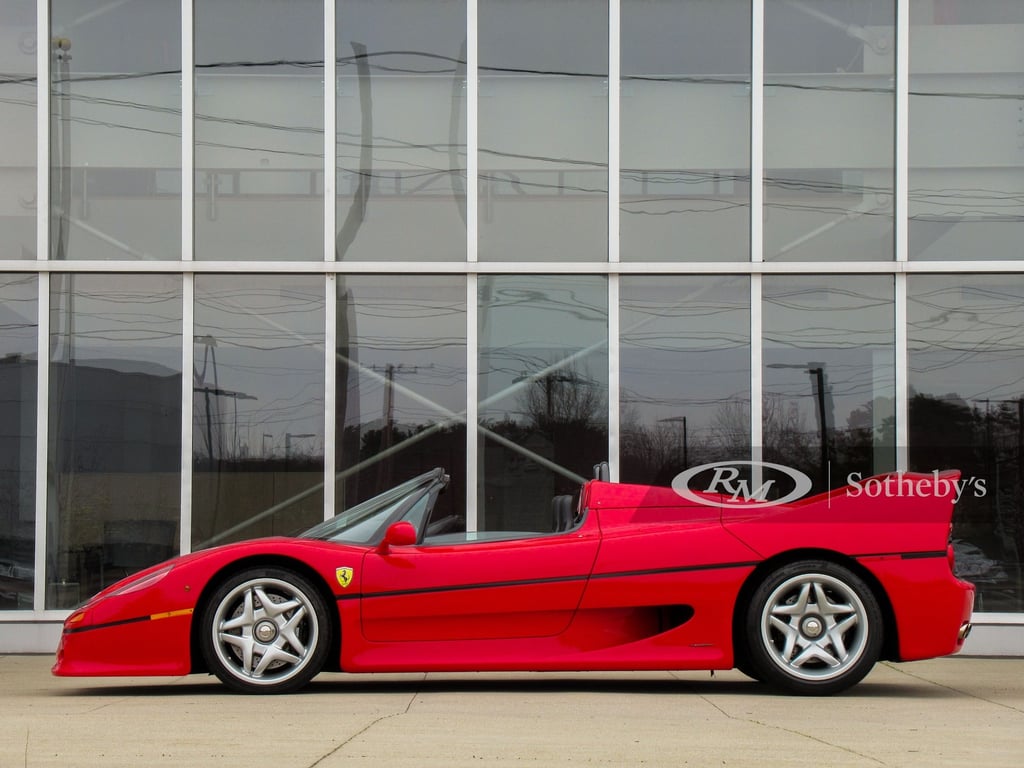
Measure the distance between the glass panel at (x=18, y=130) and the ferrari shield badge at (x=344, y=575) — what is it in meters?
4.69

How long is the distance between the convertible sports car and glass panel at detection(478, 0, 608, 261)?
3861 millimetres

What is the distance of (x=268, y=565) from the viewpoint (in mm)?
6383

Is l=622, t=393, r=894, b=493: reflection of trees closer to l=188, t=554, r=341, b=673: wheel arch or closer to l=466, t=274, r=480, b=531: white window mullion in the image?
l=466, t=274, r=480, b=531: white window mullion

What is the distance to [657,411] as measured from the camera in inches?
376

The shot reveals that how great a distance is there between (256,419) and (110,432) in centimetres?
107

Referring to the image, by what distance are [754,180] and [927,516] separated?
399 centimetres

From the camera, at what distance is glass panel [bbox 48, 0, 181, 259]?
9.79m

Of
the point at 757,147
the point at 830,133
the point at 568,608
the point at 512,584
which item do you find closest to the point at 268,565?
the point at 512,584

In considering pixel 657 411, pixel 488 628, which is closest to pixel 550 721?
pixel 488 628

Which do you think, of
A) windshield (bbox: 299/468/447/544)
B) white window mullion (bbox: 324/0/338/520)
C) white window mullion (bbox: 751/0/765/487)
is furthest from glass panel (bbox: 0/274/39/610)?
white window mullion (bbox: 751/0/765/487)

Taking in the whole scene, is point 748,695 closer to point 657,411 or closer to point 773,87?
point 657,411

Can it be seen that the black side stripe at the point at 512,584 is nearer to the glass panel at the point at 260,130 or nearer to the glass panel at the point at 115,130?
the glass panel at the point at 260,130

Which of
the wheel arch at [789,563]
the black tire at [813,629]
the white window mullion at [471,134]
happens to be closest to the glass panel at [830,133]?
the white window mullion at [471,134]

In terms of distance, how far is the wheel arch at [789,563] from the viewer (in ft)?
20.8
